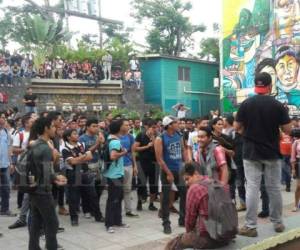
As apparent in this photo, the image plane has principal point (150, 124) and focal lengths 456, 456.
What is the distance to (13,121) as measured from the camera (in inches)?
386

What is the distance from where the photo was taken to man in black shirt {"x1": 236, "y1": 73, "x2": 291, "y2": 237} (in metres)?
4.91

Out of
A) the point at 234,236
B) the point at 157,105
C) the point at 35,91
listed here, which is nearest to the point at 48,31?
the point at 35,91

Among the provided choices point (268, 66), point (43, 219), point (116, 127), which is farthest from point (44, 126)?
point (268, 66)

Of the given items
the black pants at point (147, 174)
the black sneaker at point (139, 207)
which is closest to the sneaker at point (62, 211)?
the black sneaker at point (139, 207)

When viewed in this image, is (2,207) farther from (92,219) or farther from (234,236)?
(234,236)

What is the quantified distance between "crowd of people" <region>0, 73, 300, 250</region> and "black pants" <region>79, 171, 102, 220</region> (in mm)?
16

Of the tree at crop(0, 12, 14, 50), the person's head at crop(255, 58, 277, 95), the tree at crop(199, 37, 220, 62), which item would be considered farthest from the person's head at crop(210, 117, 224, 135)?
the tree at crop(199, 37, 220, 62)

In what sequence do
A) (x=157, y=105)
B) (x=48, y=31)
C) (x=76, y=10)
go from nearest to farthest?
(x=48, y=31), (x=157, y=105), (x=76, y=10)

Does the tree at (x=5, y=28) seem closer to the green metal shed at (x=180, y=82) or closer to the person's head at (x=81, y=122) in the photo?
the green metal shed at (x=180, y=82)

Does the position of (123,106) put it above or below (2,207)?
above

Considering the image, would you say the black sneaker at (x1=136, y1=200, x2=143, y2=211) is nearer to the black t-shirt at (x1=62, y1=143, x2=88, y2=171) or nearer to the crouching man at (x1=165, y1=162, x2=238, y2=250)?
the black t-shirt at (x1=62, y1=143, x2=88, y2=171)

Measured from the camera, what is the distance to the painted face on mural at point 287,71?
1039 inches

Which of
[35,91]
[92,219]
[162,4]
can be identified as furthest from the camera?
[162,4]

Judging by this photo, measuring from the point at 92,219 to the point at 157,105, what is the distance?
19552 mm
